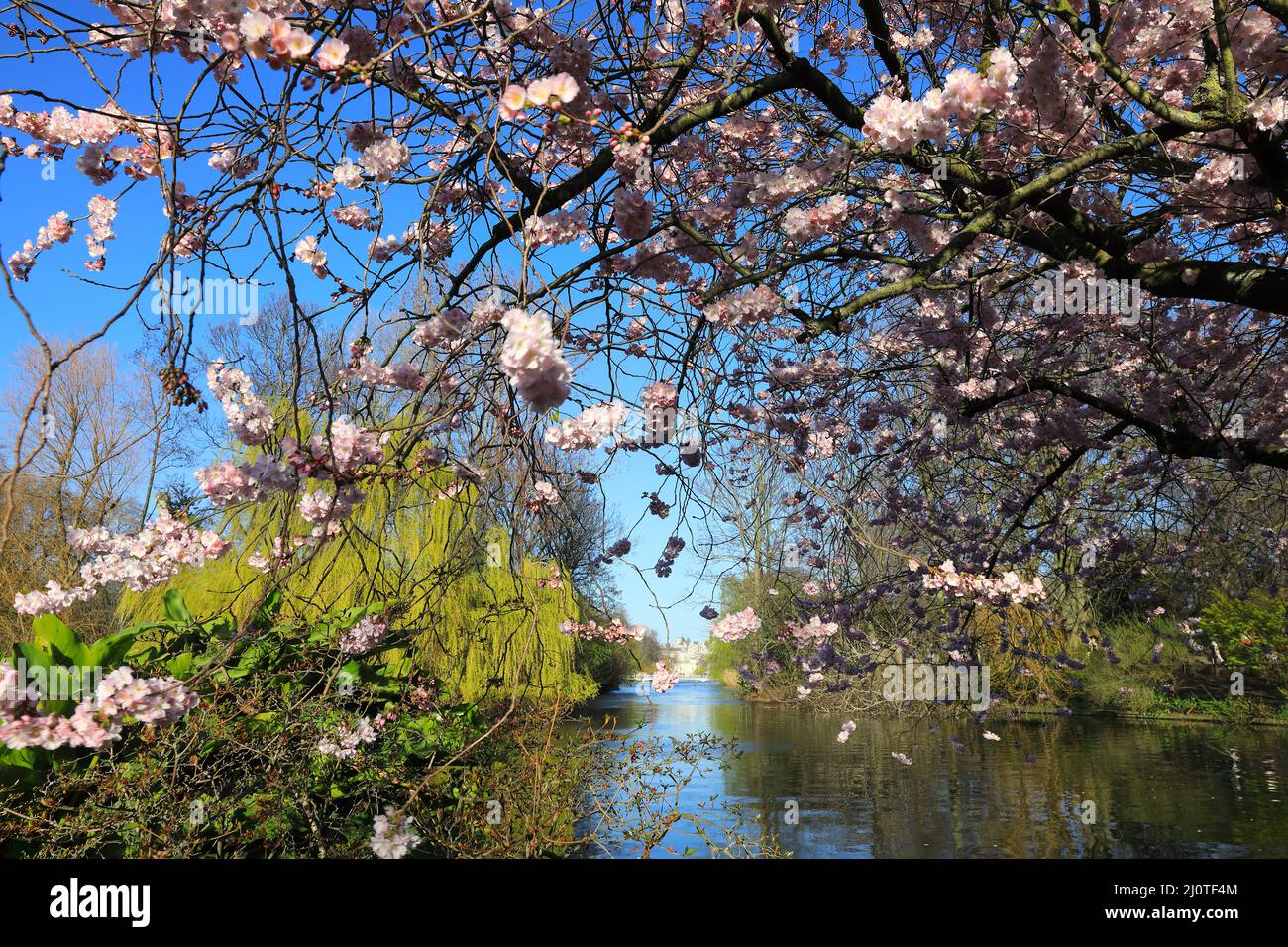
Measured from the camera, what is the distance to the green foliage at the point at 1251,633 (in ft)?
34.0

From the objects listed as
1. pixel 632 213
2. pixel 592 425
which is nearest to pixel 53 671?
pixel 592 425

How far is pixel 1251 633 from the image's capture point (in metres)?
11.1

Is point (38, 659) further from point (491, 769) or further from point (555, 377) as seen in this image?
point (555, 377)

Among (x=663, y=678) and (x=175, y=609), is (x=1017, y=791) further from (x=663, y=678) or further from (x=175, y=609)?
(x=175, y=609)

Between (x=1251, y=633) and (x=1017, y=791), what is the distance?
578 centimetres

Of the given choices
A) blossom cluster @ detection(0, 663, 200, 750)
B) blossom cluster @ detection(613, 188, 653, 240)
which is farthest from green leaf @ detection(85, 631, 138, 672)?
blossom cluster @ detection(613, 188, 653, 240)

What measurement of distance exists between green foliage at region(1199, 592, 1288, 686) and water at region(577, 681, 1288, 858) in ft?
2.91

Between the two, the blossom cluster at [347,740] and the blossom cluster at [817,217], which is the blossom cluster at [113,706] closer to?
the blossom cluster at [347,740]

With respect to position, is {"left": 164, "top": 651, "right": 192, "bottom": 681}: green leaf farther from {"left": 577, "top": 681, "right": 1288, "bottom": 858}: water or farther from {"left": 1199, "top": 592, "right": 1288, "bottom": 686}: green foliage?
{"left": 1199, "top": 592, "right": 1288, "bottom": 686}: green foliage

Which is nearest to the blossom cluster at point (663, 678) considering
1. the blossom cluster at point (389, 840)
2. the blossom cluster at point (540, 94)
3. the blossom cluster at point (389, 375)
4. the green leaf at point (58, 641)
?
the blossom cluster at point (389, 840)

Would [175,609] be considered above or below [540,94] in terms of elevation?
below

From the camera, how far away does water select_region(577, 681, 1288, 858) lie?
577 cm

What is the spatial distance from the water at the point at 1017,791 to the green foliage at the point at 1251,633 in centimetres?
89
